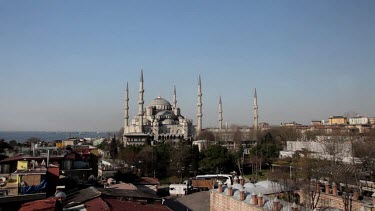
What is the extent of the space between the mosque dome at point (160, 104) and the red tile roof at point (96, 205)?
2106 inches

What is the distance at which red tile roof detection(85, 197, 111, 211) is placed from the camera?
10.1 metres

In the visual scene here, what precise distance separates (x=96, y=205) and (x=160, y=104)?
179 ft

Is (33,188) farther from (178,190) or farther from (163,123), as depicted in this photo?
(163,123)

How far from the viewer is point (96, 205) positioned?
10523 mm

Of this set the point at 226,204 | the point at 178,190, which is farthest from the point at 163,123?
the point at 226,204

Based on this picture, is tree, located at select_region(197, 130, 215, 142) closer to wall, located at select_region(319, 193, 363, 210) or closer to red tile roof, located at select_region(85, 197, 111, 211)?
wall, located at select_region(319, 193, 363, 210)

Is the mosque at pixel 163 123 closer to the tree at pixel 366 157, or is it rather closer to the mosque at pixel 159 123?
the mosque at pixel 159 123

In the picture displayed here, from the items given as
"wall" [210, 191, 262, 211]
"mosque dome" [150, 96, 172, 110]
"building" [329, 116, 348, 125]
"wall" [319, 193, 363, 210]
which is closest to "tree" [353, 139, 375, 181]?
"wall" [319, 193, 363, 210]

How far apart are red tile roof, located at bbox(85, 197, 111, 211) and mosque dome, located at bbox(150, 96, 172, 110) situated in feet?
175

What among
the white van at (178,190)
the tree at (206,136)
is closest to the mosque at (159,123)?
the tree at (206,136)

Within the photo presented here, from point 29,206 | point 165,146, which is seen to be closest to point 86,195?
point 29,206

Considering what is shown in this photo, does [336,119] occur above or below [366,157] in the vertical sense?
above

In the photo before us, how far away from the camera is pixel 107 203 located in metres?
10.8

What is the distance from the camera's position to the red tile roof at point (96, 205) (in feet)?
33.2
